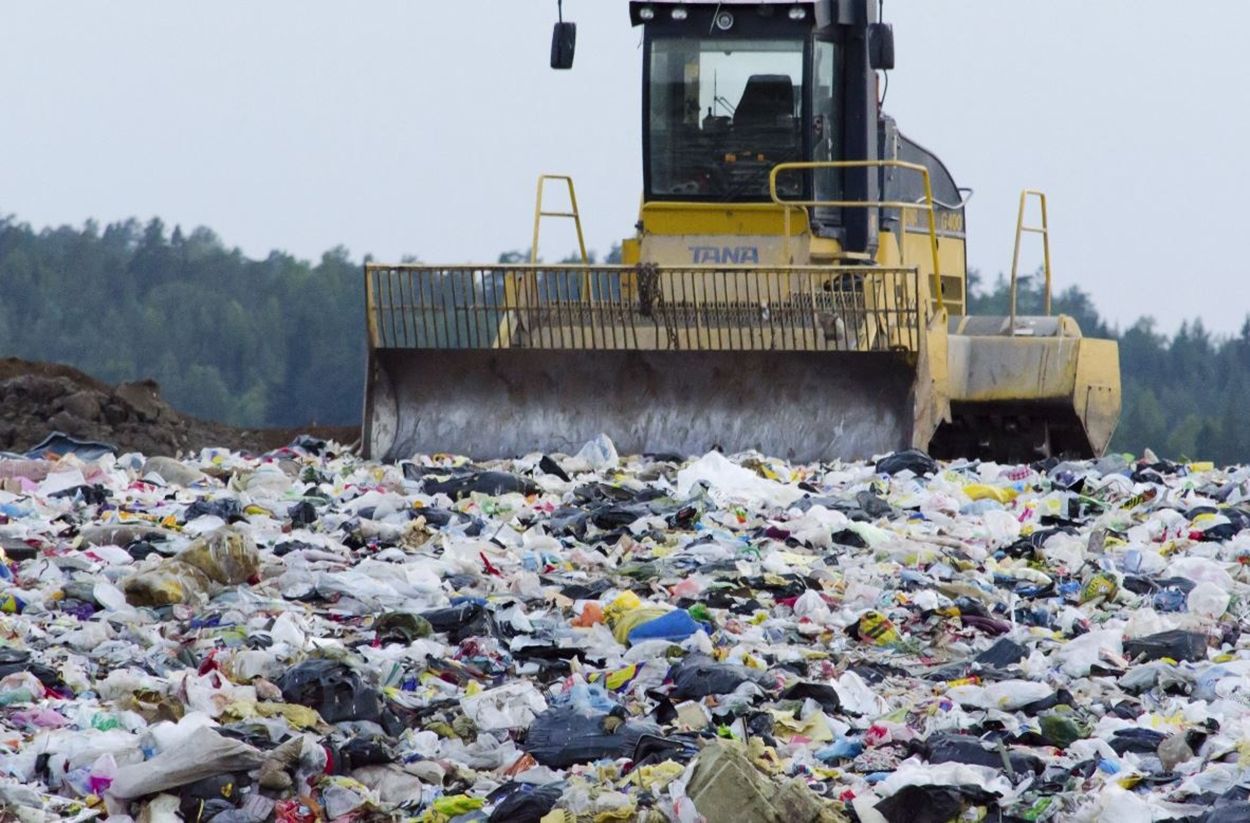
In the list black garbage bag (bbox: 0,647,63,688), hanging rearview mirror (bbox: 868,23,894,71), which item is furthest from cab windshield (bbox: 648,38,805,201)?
black garbage bag (bbox: 0,647,63,688)

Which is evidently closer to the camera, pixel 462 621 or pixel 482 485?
pixel 462 621

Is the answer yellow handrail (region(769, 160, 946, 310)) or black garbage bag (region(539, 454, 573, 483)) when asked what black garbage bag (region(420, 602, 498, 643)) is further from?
yellow handrail (region(769, 160, 946, 310))

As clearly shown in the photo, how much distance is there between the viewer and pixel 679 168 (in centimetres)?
1178

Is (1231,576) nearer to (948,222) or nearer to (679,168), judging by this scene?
(679,168)

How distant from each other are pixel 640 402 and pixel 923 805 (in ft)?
20.8

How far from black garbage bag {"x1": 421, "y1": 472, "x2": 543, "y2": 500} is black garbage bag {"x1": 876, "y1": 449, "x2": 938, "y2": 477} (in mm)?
1759

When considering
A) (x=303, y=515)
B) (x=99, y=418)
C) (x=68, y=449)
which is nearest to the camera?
(x=303, y=515)

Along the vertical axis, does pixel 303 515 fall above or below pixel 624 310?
below

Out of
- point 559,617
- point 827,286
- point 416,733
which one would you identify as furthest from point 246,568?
point 827,286

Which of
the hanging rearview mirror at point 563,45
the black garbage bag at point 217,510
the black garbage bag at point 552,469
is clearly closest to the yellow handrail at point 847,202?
the hanging rearview mirror at point 563,45

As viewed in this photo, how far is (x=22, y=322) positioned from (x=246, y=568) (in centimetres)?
4315

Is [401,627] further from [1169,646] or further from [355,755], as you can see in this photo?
[1169,646]

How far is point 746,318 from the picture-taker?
10.9m

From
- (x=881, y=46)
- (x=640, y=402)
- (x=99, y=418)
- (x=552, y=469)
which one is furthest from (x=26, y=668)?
(x=99, y=418)
